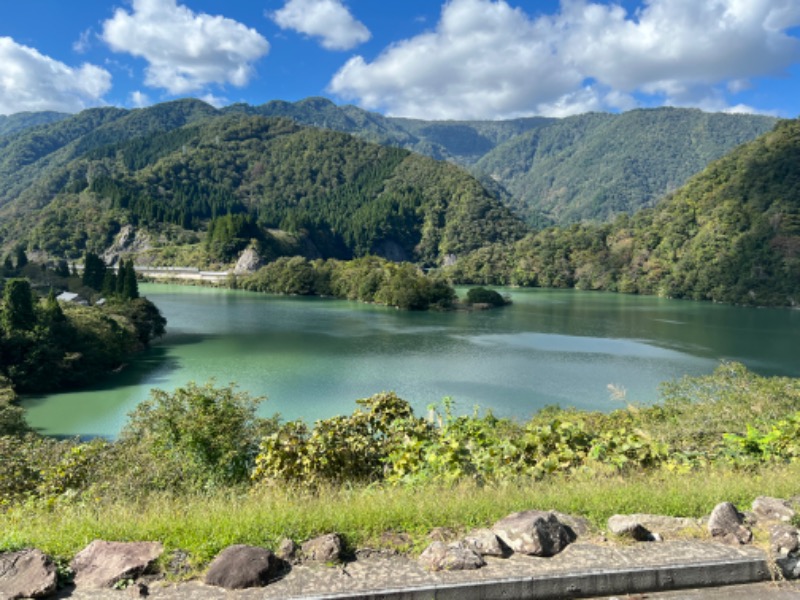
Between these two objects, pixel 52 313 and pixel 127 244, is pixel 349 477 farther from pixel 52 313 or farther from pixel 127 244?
pixel 127 244

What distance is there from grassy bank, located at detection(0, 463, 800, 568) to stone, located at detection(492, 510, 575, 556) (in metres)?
0.29

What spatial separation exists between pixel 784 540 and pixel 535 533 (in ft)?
6.46

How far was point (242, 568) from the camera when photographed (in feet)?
13.0

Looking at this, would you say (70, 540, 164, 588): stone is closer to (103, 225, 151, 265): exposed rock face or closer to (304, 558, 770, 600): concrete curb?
(304, 558, 770, 600): concrete curb

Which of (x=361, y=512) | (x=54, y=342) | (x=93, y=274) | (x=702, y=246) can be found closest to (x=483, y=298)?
(x=93, y=274)

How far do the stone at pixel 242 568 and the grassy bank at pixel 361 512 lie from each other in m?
0.20

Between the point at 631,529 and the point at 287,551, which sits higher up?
the point at 631,529

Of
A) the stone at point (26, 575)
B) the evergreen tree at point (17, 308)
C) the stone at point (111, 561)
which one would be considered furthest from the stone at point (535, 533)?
the evergreen tree at point (17, 308)

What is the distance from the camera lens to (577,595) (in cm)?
406

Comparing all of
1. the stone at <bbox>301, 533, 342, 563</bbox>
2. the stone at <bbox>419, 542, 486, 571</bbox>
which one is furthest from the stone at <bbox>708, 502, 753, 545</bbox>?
the stone at <bbox>301, 533, 342, 563</bbox>

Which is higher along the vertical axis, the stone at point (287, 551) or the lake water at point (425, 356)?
the stone at point (287, 551)

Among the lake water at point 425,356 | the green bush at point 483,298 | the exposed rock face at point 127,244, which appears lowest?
the lake water at point 425,356

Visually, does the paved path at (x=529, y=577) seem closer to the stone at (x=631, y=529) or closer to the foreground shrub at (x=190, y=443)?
the stone at (x=631, y=529)

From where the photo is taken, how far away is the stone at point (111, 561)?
3.95 m
